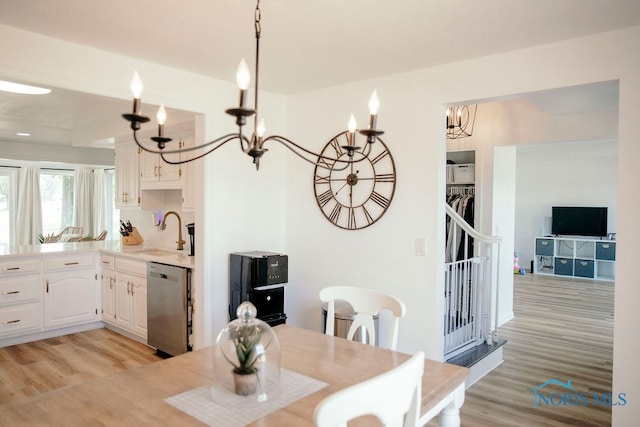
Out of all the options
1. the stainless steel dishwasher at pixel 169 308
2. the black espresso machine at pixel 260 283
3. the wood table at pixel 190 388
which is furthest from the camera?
the stainless steel dishwasher at pixel 169 308

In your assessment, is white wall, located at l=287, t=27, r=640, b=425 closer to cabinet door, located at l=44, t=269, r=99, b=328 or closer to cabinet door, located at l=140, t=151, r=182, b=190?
cabinet door, located at l=140, t=151, r=182, b=190

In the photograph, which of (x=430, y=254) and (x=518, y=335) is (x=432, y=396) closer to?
(x=430, y=254)

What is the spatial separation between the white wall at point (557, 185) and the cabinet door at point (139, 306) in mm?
6725

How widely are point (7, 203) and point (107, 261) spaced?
4414mm

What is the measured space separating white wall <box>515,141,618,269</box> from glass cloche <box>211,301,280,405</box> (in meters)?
7.63

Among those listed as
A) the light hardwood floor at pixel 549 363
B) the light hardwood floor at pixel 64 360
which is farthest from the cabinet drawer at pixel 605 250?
the light hardwood floor at pixel 64 360

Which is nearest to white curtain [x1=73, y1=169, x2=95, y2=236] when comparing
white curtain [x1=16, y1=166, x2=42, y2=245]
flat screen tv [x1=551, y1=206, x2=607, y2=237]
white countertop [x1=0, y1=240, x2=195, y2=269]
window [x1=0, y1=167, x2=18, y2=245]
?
white curtain [x1=16, y1=166, x2=42, y2=245]

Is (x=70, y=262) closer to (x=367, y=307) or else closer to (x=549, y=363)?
(x=367, y=307)

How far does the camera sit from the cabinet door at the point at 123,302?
14.3 feet

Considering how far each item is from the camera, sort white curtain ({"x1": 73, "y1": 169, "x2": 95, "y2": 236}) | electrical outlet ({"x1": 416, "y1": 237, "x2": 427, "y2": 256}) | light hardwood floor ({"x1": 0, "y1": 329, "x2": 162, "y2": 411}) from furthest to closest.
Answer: white curtain ({"x1": 73, "y1": 169, "x2": 95, "y2": 236}), light hardwood floor ({"x1": 0, "y1": 329, "x2": 162, "y2": 411}), electrical outlet ({"x1": 416, "y1": 237, "x2": 427, "y2": 256})

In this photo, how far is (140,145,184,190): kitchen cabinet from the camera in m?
4.27

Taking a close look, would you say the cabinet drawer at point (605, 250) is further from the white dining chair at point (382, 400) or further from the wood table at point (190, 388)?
the white dining chair at point (382, 400)

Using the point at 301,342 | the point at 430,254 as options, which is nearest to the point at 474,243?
the point at 430,254

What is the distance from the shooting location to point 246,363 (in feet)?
4.59
